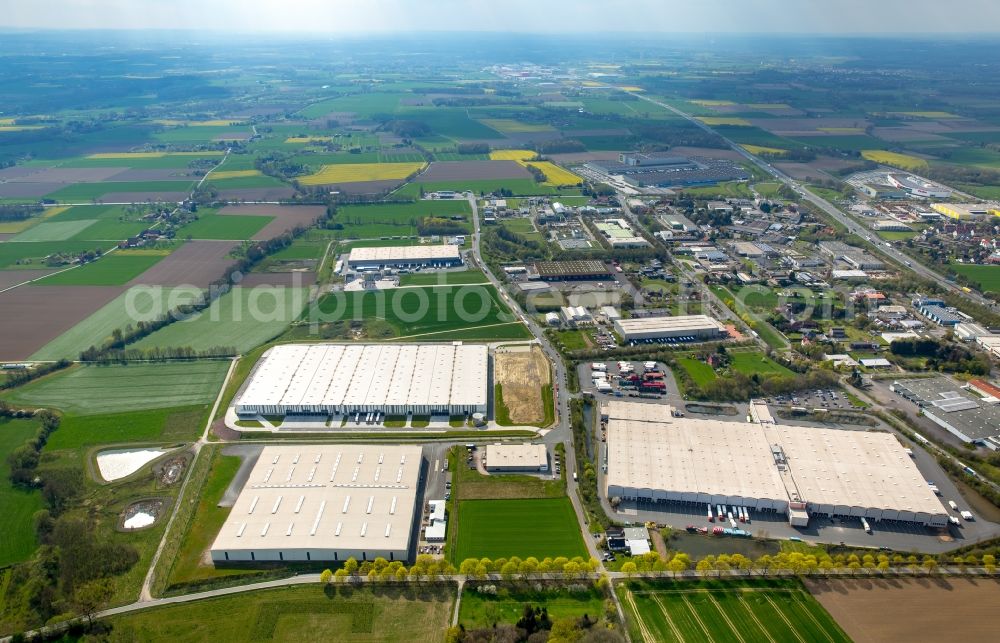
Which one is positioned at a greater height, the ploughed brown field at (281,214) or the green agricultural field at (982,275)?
the ploughed brown field at (281,214)

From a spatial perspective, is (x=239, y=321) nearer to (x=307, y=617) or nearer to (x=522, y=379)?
(x=522, y=379)

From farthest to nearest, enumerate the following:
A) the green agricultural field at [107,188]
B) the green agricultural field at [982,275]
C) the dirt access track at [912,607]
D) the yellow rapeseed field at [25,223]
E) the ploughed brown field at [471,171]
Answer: the ploughed brown field at [471,171] → the green agricultural field at [107,188] → the yellow rapeseed field at [25,223] → the green agricultural field at [982,275] → the dirt access track at [912,607]

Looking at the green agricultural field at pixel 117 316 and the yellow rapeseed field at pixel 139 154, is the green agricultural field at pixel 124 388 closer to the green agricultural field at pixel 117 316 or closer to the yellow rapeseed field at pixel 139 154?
the green agricultural field at pixel 117 316

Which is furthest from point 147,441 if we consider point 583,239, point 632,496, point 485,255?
point 583,239

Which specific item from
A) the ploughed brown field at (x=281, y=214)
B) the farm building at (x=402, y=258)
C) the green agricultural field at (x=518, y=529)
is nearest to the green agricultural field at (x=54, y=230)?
the ploughed brown field at (x=281, y=214)

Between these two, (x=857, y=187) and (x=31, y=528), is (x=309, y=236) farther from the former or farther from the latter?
(x=857, y=187)

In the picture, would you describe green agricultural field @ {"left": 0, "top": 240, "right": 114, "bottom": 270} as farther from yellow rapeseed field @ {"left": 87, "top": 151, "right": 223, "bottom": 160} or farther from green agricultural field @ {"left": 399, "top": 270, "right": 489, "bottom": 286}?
yellow rapeseed field @ {"left": 87, "top": 151, "right": 223, "bottom": 160}
